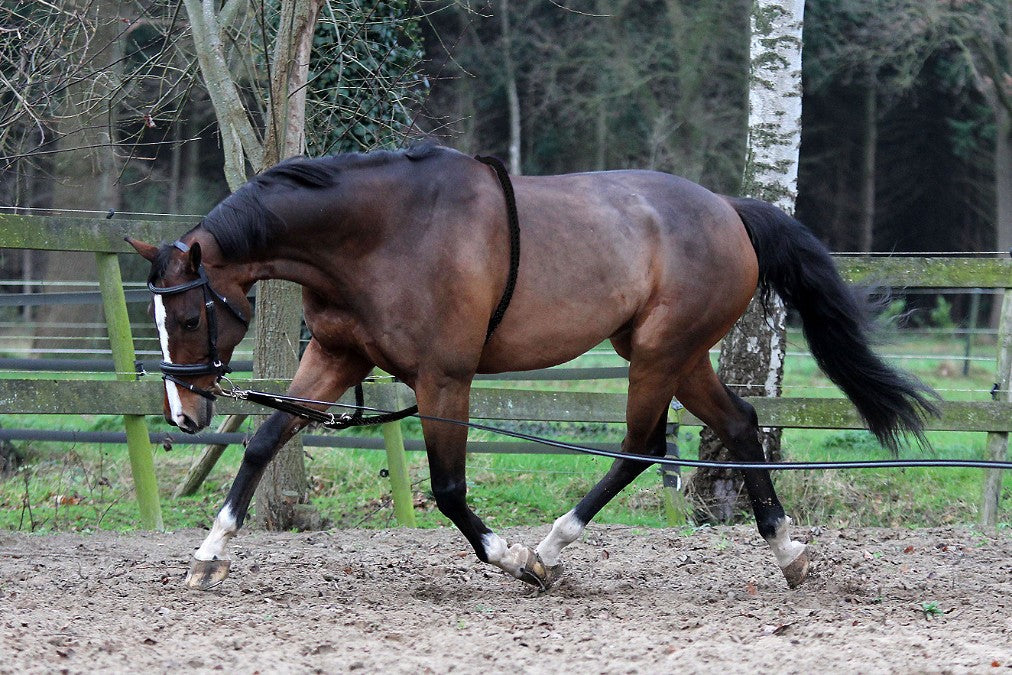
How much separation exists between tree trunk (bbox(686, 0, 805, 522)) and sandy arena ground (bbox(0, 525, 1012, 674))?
0.56m

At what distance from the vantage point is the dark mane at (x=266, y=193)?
394 centimetres

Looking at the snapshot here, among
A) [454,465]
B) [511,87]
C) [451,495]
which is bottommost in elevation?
[451,495]

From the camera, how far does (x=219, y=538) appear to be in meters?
4.20

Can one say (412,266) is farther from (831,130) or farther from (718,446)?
(831,130)

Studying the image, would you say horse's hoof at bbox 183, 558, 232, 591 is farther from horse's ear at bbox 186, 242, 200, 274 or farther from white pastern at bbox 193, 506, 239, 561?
horse's ear at bbox 186, 242, 200, 274

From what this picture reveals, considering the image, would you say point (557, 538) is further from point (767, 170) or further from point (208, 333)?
point (767, 170)

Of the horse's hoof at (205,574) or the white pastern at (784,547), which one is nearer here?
the horse's hoof at (205,574)

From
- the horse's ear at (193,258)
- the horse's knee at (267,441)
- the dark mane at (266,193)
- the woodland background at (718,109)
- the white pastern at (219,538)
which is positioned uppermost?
the woodland background at (718,109)

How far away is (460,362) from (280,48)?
2.25m

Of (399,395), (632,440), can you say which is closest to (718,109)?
(399,395)

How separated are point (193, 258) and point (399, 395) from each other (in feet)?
7.12

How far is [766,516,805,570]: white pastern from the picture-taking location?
453 cm

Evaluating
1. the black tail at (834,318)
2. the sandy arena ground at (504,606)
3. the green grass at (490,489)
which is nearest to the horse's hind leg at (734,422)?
the sandy arena ground at (504,606)

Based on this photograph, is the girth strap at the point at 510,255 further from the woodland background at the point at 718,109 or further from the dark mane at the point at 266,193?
the woodland background at the point at 718,109
